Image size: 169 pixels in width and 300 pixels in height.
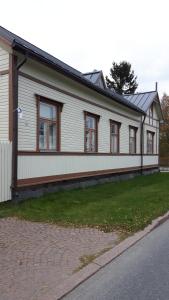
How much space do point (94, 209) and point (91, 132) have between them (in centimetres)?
793

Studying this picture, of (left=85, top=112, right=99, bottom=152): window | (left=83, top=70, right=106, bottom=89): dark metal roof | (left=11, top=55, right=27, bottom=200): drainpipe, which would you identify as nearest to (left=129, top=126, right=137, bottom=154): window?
(left=83, top=70, right=106, bottom=89): dark metal roof

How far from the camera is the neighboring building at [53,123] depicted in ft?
38.4

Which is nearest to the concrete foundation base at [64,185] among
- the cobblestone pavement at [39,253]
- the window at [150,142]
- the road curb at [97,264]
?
the cobblestone pavement at [39,253]

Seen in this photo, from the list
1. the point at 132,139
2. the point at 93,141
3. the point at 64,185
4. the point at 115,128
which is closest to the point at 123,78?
the point at 132,139

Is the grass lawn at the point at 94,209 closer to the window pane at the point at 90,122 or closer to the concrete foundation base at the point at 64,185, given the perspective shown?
the concrete foundation base at the point at 64,185

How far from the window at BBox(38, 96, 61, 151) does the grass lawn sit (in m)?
1.77

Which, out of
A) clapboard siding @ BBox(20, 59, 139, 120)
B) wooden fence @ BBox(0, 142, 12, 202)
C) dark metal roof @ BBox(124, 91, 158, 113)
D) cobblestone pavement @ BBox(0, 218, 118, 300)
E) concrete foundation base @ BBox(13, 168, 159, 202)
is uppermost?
dark metal roof @ BBox(124, 91, 158, 113)

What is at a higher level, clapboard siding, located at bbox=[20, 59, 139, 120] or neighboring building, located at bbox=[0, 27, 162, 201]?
clapboard siding, located at bbox=[20, 59, 139, 120]

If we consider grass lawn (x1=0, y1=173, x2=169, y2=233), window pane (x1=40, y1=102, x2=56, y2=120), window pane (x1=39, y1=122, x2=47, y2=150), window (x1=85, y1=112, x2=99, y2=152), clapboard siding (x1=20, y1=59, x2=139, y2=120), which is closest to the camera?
grass lawn (x1=0, y1=173, x2=169, y2=233)

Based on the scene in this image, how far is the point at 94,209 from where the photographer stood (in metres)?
10.5

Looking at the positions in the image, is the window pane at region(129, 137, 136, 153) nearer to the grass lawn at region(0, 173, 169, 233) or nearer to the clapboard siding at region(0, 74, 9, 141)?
the grass lawn at region(0, 173, 169, 233)

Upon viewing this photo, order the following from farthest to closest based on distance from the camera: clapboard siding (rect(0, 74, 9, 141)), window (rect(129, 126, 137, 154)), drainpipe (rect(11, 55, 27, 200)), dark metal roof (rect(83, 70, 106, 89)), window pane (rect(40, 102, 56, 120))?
window (rect(129, 126, 137, 154)) < dark metal roof (rect(83, 70, 106, 89)) < window pane (rect(40, 102, 56, 120)) < clapboard siding (rect(0, 74, 9, 141)) < drainpipe (rect(11, 55, 27, 200))

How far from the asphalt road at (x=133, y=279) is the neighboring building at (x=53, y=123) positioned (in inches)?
223

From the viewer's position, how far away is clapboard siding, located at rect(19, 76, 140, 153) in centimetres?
1234
